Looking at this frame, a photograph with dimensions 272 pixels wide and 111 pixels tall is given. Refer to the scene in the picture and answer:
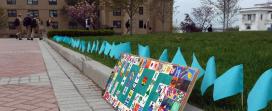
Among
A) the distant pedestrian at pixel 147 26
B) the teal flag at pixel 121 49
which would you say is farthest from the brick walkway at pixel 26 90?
the distant pedestrian at pixel 147 26

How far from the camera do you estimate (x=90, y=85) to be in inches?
224

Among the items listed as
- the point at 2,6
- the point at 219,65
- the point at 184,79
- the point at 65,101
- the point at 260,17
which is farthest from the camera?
the point at 260,17

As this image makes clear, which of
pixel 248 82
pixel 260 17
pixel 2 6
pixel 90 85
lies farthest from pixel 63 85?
pixel 260 17

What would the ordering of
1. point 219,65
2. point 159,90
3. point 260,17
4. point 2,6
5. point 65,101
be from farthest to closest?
point 260,17, point 2,6, point 219,65, point 65,101, point 159,90

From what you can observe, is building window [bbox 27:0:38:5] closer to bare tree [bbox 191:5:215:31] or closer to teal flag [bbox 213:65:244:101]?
bare tree [bbox 191:5:215:31]

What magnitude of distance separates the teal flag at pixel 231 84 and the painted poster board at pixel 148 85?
338 mm

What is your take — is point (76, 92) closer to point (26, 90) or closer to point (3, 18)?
point (26, 90)

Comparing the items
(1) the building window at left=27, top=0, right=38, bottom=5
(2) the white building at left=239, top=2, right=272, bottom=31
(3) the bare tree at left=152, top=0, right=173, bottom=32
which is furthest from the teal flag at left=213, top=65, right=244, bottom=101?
(2) the white building at left=239, top=2, right=272, bottom=31

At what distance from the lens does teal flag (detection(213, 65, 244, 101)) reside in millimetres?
3064

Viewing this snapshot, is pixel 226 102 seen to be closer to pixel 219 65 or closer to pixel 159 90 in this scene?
pixel 159 90

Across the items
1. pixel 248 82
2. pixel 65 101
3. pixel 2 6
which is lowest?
pixel 65 101

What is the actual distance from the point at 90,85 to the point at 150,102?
2.45m

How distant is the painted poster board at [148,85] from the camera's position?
3062 millimetres

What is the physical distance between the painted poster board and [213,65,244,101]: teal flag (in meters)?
0.34
